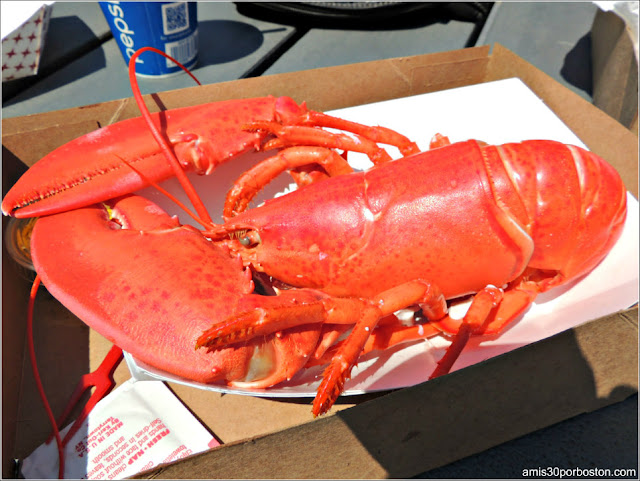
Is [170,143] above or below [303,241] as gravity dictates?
above

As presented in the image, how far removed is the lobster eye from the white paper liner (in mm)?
258

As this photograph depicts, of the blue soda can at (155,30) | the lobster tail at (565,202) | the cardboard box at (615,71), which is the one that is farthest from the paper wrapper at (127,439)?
the cardboard box at (615,71)

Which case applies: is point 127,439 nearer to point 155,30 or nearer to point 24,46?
point 155,30

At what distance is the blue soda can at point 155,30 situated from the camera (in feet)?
3.93

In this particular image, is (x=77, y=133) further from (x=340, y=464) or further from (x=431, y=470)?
(x=431, y=470)

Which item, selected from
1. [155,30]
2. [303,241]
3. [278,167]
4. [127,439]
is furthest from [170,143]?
[127,439]

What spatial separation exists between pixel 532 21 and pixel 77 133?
5.21 ft

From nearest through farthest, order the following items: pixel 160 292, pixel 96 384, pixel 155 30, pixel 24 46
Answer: pixel 160 292, pixel 96 384, pixel 155 30, pixel 24 46

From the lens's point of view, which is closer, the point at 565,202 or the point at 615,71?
the point at 565,202

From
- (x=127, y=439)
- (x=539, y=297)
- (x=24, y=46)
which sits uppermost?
(x=24, y=46)

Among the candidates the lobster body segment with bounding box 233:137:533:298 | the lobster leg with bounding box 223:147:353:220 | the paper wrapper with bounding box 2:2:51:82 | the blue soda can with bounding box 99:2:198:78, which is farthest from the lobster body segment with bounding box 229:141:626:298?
the paper wrapper with bounding box 2:2:51:82

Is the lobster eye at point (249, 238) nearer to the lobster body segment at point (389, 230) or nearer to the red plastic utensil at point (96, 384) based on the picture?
the lobster body segment at point (389, 230)

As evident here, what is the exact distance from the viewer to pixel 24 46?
1374 mm

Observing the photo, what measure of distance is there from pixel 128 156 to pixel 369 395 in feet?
2.25
